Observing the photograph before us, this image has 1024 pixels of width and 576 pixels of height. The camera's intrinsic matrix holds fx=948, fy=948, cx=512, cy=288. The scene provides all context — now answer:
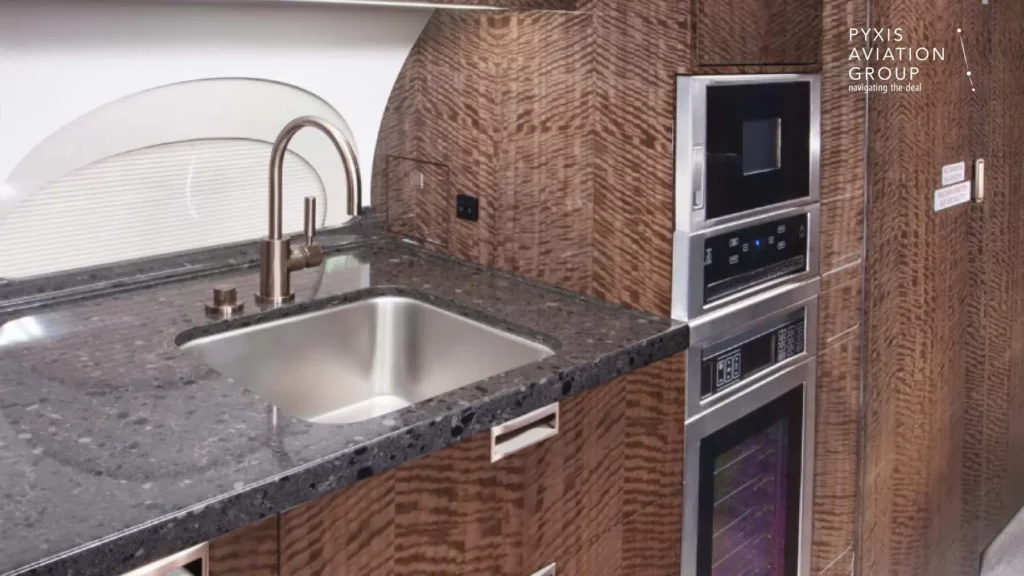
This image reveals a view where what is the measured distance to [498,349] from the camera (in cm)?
157

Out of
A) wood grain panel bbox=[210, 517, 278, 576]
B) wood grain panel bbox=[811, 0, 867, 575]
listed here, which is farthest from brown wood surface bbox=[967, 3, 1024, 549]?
wood grain panel bbox=[210, 517, 278, 576]

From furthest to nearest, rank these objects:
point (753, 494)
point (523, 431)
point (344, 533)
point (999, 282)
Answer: point (999, 282) → point (753, 494) → point (523, 431) → point (344, 533)

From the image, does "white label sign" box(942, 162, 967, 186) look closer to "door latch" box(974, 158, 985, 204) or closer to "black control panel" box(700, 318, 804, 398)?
"door latch" box(974, 158, 985, 204)

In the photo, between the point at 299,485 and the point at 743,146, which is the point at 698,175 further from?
the point at 299,485

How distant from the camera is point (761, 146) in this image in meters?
1.70

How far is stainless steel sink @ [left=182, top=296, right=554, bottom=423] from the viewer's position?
1554 mm

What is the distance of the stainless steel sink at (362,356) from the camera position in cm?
155

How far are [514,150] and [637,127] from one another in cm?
28

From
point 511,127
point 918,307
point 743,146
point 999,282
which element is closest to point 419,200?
point 511,127

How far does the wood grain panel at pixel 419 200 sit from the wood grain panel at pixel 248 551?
1.01m

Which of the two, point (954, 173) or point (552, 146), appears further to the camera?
point (954, 173)

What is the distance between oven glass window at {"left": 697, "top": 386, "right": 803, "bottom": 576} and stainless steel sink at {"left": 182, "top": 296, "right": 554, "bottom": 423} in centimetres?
43

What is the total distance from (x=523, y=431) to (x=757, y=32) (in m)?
0.85

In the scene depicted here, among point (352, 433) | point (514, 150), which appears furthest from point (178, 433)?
point (514, 150)
